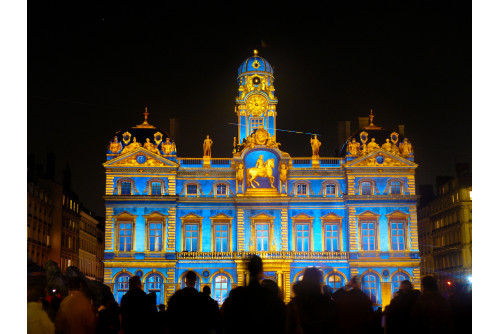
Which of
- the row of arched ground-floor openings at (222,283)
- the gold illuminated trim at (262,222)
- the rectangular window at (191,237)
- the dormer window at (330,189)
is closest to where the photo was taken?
the row of arched ground-floor openings at (222,283)

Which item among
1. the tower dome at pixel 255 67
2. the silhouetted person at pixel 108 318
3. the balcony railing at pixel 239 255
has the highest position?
the tower dome at pixel 255 67

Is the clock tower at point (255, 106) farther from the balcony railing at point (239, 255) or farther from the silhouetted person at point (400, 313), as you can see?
A: the silhouetted person at point (400, 313)

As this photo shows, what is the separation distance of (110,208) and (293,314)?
39.2m

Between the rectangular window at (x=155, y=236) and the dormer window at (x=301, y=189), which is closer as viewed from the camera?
the rectangular window at (x=155, y=236)

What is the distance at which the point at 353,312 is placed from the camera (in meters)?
13.2

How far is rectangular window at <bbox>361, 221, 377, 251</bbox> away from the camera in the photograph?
49.3m

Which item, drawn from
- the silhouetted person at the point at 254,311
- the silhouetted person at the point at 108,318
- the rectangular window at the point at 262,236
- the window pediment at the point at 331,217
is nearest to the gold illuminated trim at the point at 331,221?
the window pediment at the point at 331,217

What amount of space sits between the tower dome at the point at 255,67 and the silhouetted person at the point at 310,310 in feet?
144

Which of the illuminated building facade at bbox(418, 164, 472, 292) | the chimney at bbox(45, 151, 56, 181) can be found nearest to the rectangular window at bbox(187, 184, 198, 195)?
the illuminated building facade at bbox(418, 164, 472, 292)

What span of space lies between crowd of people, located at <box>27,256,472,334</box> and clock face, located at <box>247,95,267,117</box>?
125 ft

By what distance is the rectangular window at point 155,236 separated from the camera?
48844mm

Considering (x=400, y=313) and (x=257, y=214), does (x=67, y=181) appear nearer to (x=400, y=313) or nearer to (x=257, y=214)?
(x=257, y=214)

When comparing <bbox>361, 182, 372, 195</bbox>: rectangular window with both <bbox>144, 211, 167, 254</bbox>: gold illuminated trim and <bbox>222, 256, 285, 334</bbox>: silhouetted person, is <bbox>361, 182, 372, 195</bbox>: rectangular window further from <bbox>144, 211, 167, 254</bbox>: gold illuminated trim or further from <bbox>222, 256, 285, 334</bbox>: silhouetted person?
<bbox>222, 256, 285, 334</bbox>: silhouetted person
